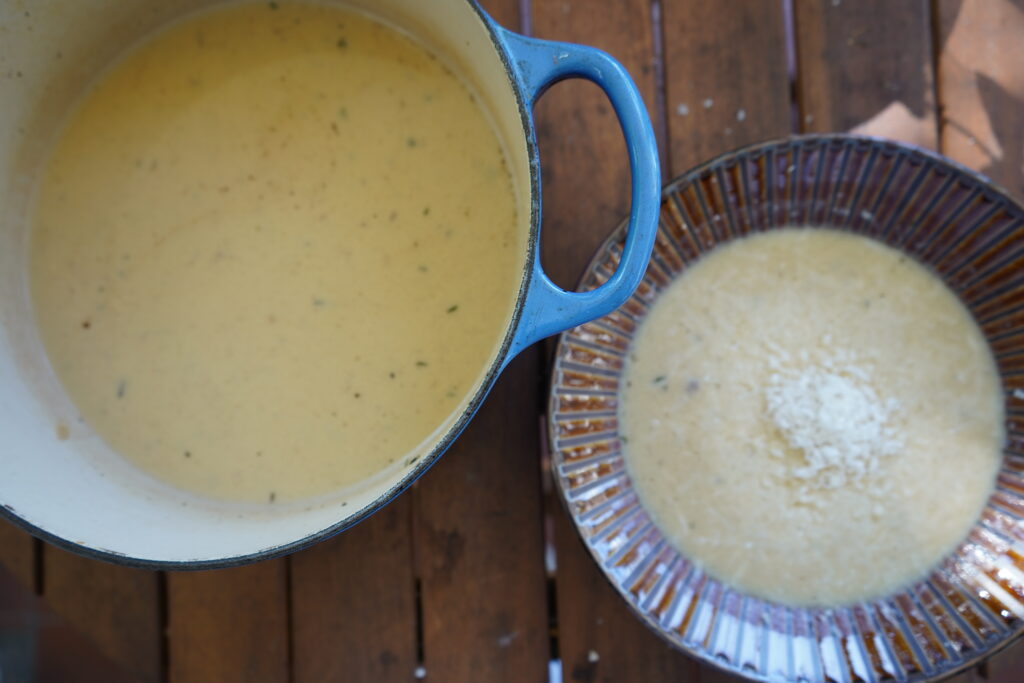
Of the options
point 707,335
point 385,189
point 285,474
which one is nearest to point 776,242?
point 707,335

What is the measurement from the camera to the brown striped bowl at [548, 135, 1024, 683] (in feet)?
1.70

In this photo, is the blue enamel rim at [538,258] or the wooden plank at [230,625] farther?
the wooden plank at [230,625]

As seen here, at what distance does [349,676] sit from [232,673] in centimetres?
10

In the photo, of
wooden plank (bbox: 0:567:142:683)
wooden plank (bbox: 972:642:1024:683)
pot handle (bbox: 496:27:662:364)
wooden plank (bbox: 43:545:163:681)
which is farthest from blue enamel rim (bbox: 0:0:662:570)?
wooden plank (bbox: 972:642:1024:683)

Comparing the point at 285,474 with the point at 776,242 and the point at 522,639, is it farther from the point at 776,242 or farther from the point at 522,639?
the point at 776,242

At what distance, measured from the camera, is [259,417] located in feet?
1.66

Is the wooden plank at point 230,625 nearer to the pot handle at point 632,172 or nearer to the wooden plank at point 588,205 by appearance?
the wooden plank at point 588,205

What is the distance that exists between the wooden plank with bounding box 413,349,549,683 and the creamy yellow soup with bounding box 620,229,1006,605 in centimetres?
9

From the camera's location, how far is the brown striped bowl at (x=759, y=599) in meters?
0.52

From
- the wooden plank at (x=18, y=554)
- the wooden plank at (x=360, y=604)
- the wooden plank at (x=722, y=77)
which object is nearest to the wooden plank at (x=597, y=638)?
the wooden plank at (x=360, y=604)

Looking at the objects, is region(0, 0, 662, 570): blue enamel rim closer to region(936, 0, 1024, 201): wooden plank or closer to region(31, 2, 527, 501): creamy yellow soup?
region(31, 2, 527, 501): creamy yellow soup

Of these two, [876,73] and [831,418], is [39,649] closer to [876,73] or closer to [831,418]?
[831,418]

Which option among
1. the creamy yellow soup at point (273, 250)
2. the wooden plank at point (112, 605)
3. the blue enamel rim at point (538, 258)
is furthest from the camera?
the wooden plank at point (112, 605)

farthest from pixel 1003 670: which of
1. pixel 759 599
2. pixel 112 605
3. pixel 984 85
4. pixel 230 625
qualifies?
pixel 112 605
